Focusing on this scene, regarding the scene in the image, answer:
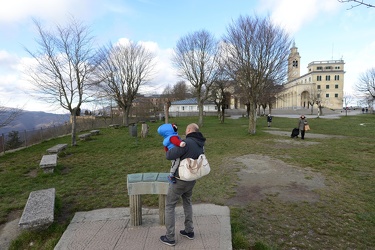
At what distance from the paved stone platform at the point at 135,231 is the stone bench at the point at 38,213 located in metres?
0.38

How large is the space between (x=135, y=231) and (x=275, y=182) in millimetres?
4127

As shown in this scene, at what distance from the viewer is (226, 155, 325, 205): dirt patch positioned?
5.14 m

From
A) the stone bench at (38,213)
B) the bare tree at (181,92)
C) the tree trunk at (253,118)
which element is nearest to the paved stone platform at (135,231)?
the stone bench at (38,213)

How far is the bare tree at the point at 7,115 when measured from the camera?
33.0ft

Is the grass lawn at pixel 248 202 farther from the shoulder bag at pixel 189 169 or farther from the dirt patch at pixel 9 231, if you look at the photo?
the shoulder bag at pixel 189 169

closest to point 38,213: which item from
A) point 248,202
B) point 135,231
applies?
point 135,231

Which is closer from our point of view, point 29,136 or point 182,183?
point 182,183

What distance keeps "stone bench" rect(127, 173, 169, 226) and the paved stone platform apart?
0.18 metres

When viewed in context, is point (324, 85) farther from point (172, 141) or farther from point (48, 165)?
point (172, 141)

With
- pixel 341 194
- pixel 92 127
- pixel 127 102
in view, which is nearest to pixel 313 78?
pixel 127 102

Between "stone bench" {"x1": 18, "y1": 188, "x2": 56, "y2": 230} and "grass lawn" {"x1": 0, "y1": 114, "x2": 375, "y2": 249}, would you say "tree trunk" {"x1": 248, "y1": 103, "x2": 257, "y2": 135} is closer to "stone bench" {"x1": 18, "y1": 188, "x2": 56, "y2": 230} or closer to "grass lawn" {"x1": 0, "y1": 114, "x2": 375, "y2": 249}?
"grass lawn" {"x1": 0, "y1": 114, "x2": 375, "y2": 249}

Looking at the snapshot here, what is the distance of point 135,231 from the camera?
11.7 feet

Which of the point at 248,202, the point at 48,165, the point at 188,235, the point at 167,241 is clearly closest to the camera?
the point at 167,241

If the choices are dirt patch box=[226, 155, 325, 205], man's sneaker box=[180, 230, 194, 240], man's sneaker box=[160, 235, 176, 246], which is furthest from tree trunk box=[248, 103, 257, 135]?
man's sneaker box=[160, 235, 176, 246]
